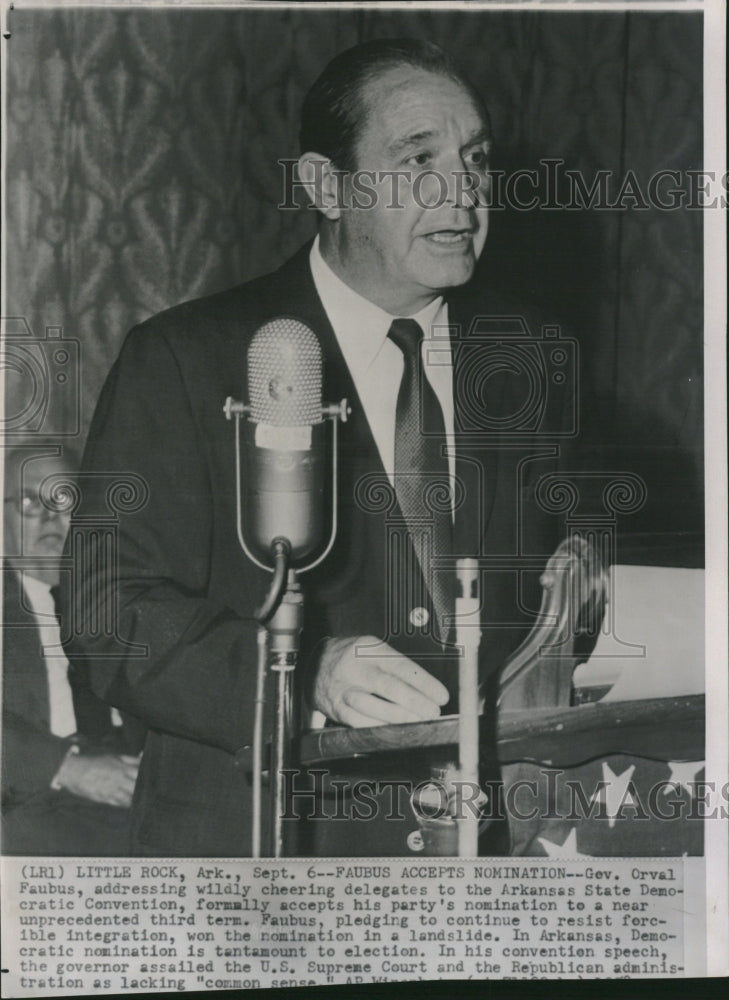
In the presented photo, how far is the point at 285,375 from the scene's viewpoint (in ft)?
6.87

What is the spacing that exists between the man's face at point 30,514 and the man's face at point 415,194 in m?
0.72

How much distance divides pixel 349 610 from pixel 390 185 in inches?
33.3

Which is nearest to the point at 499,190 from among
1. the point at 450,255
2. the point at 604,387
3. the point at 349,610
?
the point at 450,255

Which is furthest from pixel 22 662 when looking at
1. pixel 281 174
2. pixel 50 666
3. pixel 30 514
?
pixel 281 174

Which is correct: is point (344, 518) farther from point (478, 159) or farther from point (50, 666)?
point (478, 159)

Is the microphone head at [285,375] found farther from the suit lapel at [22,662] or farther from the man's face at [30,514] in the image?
the suit lapel at [22,662]

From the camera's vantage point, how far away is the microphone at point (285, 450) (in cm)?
207

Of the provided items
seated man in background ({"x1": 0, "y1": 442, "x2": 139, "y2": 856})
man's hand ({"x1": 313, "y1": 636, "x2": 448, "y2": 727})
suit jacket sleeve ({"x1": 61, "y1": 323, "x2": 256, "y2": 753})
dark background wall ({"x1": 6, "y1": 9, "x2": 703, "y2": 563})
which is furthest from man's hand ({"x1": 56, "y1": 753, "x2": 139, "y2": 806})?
dark background wall ({"x1": 6, "y1": 9, "x2": 703, "y2": 563})

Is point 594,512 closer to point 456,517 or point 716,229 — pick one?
point 456,517

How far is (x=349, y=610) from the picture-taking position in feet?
6.88

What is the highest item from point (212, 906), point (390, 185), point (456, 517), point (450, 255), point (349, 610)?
point (390, 185)

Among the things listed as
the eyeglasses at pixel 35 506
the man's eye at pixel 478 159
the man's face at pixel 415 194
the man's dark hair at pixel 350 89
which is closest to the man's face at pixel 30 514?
the eyeglasses at pixel 35 506

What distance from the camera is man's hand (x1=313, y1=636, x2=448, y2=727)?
6.83ft
